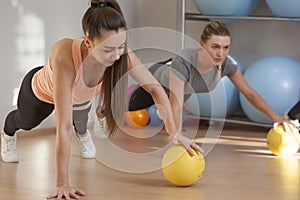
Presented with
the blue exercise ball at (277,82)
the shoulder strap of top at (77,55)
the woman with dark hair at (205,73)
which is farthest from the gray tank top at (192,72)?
the shoulder strap of top at (77,55)

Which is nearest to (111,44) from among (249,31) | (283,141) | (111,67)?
(111,67)

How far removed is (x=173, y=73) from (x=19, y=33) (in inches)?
39.1

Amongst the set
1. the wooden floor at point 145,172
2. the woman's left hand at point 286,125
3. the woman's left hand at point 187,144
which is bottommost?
the wooden floor at point 145,172

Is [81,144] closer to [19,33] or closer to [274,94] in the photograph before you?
[19,33]

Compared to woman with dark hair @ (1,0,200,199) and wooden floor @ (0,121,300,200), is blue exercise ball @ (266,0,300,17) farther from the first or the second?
woman with dark hair @ (1,0,200,199)

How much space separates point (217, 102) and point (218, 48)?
0.72 metres

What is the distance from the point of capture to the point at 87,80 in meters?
2.40

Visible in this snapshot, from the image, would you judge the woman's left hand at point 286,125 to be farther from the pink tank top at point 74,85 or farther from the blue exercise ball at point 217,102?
the pink tank top at point 74,85

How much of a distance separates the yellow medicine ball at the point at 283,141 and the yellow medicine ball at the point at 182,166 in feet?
2.32

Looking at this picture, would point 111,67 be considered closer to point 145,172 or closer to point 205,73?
point 145,172

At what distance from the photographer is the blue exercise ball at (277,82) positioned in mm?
3547

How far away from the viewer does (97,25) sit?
84.0 inches

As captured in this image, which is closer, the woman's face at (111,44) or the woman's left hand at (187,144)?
the woman's face at (111,44)

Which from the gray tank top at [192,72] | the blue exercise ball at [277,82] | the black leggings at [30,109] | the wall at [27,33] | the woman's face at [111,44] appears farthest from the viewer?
the blue exercise ball at [277,82]
